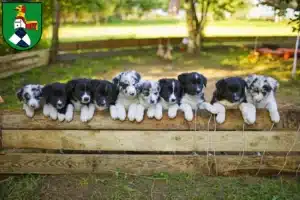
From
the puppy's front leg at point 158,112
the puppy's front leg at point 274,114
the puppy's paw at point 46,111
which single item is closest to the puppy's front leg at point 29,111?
the puppy's paw at point 46,111

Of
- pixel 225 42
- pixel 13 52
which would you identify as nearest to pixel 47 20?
pixel 13 52

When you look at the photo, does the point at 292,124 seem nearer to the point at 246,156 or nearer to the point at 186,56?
the point at 246,156

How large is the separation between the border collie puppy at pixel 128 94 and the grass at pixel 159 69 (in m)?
5.10

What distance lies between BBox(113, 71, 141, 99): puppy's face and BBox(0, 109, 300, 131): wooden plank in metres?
0.36

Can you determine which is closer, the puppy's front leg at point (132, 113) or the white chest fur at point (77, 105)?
the puppy's front leg at point (132, 113)

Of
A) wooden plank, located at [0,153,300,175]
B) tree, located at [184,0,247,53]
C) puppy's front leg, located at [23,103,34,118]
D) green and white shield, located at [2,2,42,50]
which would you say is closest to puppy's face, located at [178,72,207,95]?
wooden plank, located at [0,153,300,175]

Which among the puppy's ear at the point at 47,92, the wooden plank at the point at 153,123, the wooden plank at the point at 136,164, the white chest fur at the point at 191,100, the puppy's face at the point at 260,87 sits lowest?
the wooden plank at the point at 136,164

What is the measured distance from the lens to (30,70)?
14.6 meters

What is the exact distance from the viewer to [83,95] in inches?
190

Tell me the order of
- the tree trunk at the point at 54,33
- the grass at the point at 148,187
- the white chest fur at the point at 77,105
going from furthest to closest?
the tree trunk at the point at 54,33, the white chest fur at the point at 77,105, the grass at the point at 148,187

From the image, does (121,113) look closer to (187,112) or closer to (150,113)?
(150,113)

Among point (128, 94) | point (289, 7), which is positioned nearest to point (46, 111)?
point (128, 94)

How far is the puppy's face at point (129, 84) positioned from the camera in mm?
4932

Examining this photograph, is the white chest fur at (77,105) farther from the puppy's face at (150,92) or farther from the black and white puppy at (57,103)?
the puppy's face at (150,92)
